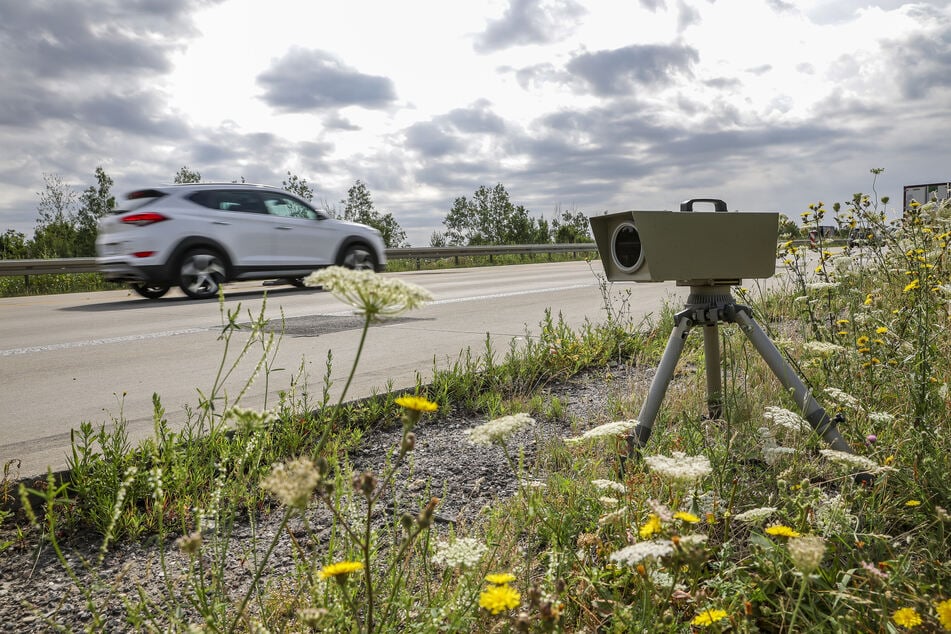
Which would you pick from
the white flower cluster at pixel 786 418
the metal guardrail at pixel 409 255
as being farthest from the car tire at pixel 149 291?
the white flower cluster at pixel 786 418

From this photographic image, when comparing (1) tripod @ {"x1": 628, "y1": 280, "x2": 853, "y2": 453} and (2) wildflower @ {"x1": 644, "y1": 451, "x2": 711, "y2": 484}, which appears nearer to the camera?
(2) wildflower @ {"x1": 644, "y1": 451, "x2": 711, "y2": 484}

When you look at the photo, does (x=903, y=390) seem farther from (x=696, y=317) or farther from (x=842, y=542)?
(x=842, y=542)

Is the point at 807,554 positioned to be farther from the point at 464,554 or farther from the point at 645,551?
the point at 464,554

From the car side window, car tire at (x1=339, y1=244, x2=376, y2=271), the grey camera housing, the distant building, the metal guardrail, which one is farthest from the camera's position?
the metal guardrail

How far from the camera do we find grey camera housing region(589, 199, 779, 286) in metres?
2.32

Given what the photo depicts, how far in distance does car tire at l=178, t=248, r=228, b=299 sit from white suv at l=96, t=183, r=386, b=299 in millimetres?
14

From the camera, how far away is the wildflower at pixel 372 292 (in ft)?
3.76

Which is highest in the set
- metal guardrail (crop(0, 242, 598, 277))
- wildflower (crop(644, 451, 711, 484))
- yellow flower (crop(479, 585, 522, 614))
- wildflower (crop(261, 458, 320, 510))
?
metal guardrail (crop(0, 242, 598, 277))

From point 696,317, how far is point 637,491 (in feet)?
2.30

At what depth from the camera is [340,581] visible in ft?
3.67

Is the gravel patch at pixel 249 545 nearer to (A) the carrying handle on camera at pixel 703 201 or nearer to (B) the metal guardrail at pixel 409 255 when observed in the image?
(A) the carrying handle on camera at pixel 703 201

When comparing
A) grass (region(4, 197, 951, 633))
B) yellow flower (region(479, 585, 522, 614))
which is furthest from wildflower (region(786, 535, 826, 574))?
yellow flower (region(479, 585, 522, 614))

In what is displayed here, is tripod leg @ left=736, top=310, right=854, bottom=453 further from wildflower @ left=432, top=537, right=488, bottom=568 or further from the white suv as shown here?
the white suv

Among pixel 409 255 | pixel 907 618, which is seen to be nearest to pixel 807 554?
pixel 907 618
